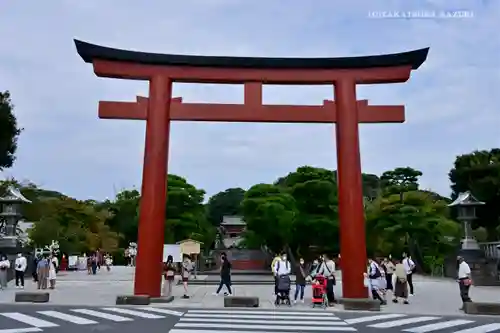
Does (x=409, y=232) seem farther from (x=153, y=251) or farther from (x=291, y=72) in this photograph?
(x=153, y=251)

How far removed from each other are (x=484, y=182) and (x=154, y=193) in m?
29.7

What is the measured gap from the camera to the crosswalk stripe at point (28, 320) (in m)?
11.2

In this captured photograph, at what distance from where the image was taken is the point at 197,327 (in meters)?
11.0

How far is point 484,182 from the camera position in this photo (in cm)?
3800

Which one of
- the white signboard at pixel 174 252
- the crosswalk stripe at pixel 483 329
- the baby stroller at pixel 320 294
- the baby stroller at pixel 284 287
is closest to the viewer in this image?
the crosswalk stripe at pixel 483 329

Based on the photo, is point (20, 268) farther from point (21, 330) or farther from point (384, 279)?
point (384, 279)

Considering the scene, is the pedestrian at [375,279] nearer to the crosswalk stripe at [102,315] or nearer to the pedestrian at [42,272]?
the crosswalk stripe at [102,315]

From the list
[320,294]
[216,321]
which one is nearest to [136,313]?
[216,321]

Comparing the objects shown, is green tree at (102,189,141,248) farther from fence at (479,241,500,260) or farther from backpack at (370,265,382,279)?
backpack at (370,265,382,279)

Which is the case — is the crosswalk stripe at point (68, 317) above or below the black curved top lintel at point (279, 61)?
below

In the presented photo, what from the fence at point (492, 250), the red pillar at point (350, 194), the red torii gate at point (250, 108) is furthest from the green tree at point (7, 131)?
the fence at point (492, 250)

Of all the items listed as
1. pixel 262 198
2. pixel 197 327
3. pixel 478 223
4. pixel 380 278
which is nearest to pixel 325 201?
pixel 262 198

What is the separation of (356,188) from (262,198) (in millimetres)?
20694

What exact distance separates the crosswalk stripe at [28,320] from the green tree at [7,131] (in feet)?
77.9
